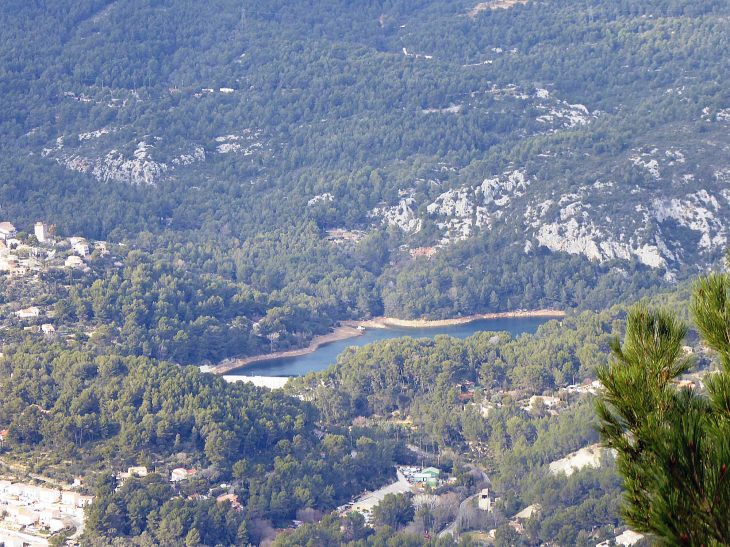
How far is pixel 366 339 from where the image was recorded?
7250 centimetres

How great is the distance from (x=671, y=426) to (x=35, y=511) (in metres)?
28.3

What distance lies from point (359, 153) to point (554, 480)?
6664 cm

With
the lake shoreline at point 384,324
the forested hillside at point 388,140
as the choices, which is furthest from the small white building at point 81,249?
the lake shoreline at point 384,324

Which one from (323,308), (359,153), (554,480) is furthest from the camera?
(359,153)

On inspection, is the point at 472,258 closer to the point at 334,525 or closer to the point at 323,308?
the point at 323,308

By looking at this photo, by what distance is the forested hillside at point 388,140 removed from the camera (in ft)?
270

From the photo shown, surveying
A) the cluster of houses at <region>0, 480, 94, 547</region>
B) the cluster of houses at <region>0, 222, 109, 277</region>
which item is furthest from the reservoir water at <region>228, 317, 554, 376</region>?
the cluster of houses at <region>0, 480, 94, 547</region>

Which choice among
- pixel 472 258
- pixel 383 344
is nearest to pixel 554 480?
pixel 383 344

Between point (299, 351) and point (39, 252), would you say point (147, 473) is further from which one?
point (299, 351)

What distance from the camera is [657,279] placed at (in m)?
77.9

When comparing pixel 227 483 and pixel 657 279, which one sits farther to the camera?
pixel 657 279

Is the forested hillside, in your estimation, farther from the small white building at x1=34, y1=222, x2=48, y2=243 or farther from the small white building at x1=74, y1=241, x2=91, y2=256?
the small white building at x1=74, y1=241, x2=91, y2=256

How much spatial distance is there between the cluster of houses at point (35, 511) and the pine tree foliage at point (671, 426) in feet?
86.5

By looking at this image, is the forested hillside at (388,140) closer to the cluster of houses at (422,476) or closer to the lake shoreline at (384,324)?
the lake shoreline at (384,324)
